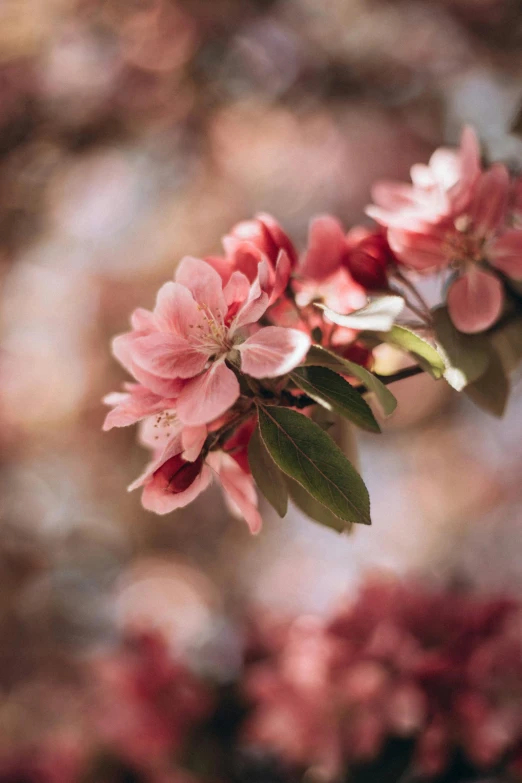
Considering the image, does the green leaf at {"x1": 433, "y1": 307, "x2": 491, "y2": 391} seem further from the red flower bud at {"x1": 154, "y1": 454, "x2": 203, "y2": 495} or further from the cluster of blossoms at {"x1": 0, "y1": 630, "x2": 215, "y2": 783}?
the cluster of blossoms at {"x1": 0, "y1": 630, "x2": 215, "y2": 783}

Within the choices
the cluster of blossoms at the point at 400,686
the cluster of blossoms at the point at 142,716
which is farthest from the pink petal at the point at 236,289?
the cluster of blossoms at the point at 142,716

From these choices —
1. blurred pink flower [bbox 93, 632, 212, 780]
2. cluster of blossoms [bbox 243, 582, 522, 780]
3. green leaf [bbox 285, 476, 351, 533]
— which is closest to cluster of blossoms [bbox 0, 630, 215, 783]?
blurred pink flower [bbox 93, 632, 212, 780]

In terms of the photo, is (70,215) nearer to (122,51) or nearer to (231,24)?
(122,51)

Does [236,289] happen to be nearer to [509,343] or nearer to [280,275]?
[280,275]

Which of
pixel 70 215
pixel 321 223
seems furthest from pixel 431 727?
pixel 70 215

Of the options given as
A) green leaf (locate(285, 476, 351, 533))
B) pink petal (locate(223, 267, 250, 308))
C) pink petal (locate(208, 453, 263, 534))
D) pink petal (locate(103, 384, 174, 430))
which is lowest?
green leaf (locate(285, 476, 351, 533))
